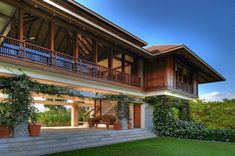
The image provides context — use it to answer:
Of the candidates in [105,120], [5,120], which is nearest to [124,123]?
[105,120]

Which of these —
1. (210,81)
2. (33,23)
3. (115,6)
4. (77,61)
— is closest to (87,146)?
(77,61)

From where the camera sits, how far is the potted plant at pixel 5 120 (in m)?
9.97

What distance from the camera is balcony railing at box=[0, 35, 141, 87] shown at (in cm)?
1080

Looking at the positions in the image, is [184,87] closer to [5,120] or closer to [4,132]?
[5,120]

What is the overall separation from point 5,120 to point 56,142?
228 centimetres

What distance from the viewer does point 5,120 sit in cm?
1013

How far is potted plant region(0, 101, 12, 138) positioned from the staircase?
0.45 metres

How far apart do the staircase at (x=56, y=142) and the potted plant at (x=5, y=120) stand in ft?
1.47

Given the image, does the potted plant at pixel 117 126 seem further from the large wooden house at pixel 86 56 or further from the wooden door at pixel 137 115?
the wooden door at pixel 137 115

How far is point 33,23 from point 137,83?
26.2 ft

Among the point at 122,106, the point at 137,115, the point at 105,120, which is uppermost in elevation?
the point at 122,106

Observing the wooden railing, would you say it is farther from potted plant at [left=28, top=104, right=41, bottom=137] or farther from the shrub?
potted plant at [left=28, top=104, right=41, bottom=137]

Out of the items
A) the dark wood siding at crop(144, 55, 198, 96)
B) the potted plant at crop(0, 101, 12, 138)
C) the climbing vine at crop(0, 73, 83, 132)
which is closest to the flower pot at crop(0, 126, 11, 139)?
the potted plant at crop(0, 101, 12, 138)

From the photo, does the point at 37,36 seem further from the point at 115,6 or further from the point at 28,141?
the point at 28,141
